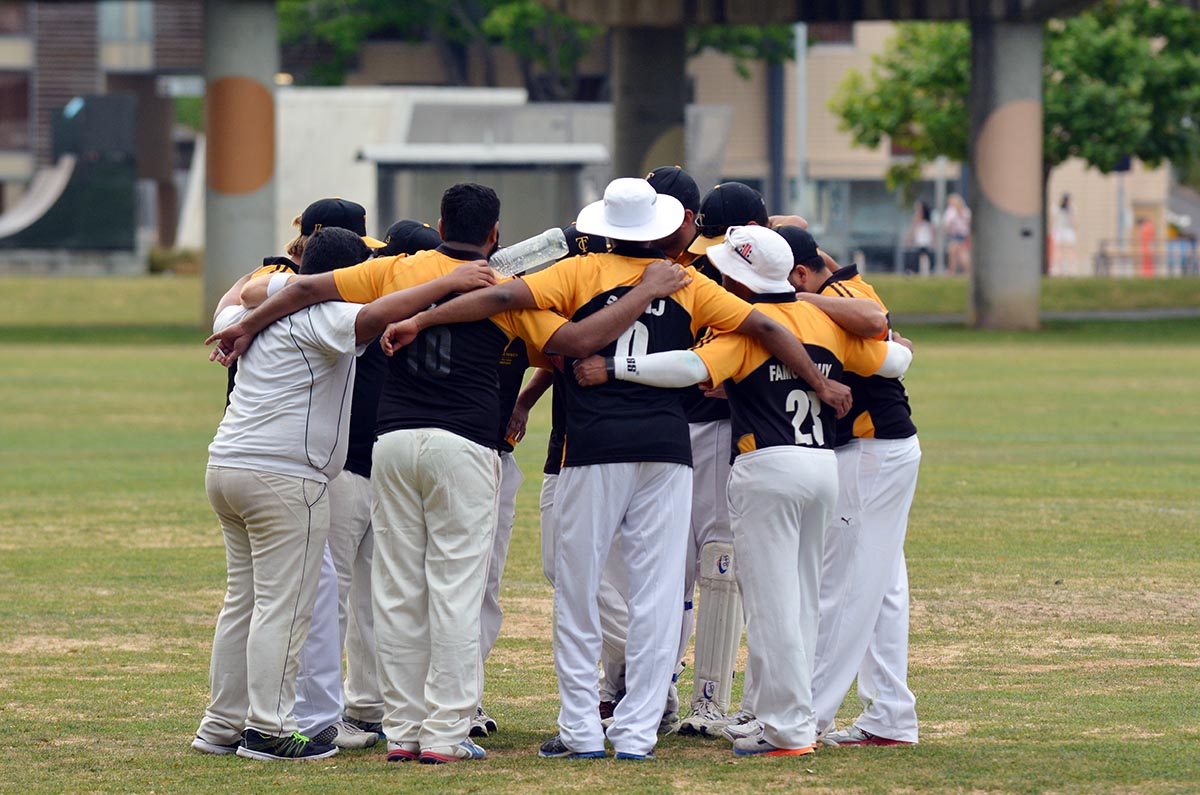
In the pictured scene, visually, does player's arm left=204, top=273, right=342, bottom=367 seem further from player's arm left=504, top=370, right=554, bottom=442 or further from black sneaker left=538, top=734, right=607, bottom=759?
black sneaker left=538, top=734, right=607, bottom=759

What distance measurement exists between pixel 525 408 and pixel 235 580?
149cm

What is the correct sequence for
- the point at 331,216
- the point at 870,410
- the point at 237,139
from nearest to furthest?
the point at 870,410
the point at 331,216
the point at 237,139

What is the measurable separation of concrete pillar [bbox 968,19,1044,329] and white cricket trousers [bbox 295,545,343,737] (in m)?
30.3

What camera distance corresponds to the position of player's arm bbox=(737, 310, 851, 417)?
7.33 m

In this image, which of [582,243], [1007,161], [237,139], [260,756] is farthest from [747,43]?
[260,756]

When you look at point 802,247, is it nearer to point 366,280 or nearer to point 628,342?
point 628,342

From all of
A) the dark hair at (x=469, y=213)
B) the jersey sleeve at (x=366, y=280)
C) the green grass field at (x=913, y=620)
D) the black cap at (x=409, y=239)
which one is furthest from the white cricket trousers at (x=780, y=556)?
the black cap at (x=409, y=239)

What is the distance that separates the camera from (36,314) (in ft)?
135

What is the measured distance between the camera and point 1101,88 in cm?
4594

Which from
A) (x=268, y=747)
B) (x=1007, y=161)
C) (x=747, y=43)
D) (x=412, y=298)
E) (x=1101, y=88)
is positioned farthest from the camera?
(x=747, y=43)

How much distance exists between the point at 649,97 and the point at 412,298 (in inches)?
1294

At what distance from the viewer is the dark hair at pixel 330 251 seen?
7613 millimetres

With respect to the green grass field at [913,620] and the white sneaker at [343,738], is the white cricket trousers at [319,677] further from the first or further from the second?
the green grass field at [913,620]

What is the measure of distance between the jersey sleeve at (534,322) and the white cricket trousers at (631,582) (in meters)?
0.52
